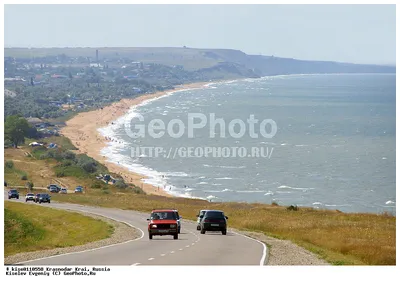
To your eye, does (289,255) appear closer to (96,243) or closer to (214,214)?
(96,243)

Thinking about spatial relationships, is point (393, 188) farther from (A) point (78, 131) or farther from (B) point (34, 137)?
(A) point (78, 131)

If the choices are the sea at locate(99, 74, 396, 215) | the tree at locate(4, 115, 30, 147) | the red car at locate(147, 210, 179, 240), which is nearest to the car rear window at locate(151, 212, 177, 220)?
the red car at locate(147, 210, 179, 240)

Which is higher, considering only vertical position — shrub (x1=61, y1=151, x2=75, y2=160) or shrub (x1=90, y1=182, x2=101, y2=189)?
shrub (x1=61, y1=151, x2=75, y2=160)

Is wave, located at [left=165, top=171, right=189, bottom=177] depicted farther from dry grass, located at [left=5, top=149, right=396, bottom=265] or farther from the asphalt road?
the asphalt road

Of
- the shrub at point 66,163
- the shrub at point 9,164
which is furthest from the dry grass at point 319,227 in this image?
the shrub at point 66,163

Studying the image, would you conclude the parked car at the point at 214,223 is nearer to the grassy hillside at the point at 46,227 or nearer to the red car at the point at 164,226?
the red car at the point at 164,226

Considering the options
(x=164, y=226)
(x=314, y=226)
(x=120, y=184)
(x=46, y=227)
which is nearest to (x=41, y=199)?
(x=46, y=227)
